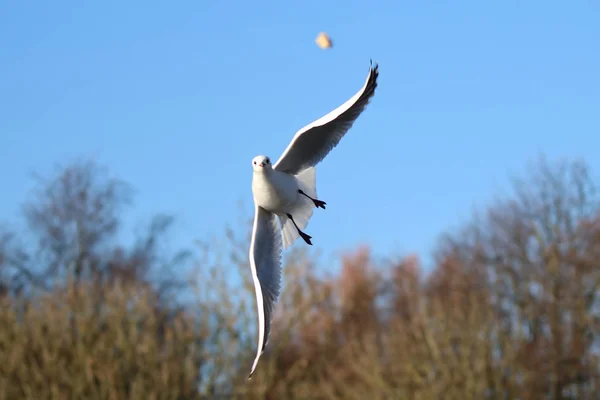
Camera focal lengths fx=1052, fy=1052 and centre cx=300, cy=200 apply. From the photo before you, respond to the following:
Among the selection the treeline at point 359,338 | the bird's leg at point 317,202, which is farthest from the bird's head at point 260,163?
the treeline at point 359,338

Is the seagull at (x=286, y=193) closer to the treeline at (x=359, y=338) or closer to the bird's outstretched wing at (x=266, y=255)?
the bird's outstretched wing at (x=266, y=255)

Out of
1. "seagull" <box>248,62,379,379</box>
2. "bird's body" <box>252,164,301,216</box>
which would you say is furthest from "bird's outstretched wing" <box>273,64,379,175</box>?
"bird's body" <box>252,164,301,216</box>

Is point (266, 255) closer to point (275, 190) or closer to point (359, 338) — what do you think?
point (275, 190)

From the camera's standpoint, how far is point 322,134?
18.9ft

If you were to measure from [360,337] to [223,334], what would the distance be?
20.1 feet

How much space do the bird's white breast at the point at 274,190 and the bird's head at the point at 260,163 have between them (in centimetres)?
2

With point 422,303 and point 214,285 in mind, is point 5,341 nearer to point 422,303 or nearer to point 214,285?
point 214,285

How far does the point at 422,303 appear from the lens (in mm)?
20531

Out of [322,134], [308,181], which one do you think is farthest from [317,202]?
[322,134]

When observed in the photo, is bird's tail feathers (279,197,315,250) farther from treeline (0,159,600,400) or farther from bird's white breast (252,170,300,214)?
treeline (0,159,600,400)

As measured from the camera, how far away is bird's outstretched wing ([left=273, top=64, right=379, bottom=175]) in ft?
17.9

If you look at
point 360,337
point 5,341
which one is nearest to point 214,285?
point 5,341

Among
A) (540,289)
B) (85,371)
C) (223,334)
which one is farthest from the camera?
(540,289)

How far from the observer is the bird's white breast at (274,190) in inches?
203
